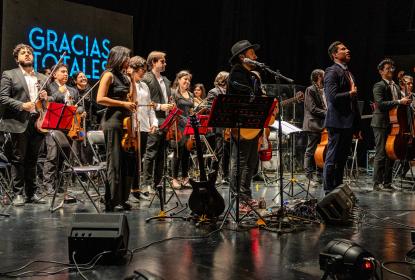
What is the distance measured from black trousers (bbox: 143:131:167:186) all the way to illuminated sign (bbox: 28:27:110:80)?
9.87 ft

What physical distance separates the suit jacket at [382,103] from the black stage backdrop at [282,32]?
4493 mm

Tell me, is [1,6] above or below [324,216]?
above

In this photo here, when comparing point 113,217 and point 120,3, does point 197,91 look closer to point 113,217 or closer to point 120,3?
point 120,3

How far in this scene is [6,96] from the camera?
642 centimetres

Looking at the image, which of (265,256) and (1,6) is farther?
(1,6)

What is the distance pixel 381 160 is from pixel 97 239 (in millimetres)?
5668

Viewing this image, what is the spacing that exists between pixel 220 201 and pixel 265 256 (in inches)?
55.1

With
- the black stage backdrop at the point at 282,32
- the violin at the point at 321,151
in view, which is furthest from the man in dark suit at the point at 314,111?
the black stage backdrop at the point at 282,32

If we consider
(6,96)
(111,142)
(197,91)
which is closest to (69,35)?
(197,91)

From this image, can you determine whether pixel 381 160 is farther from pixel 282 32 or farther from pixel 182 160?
pixel 282 32

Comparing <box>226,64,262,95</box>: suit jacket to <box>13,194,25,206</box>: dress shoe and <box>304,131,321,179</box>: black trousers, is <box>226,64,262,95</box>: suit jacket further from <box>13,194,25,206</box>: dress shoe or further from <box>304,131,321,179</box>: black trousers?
<box>304,131,321,179</box>: black trousers

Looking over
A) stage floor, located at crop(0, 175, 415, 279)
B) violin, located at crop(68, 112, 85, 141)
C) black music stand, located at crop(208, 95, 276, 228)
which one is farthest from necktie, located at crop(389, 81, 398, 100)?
violin, located at crop(68, 112, 85, 141)

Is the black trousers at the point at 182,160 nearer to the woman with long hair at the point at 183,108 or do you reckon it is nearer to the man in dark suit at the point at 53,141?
the woman with long hair at the point at 183,108

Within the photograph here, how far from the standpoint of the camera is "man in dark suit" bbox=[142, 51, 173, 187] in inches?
283
